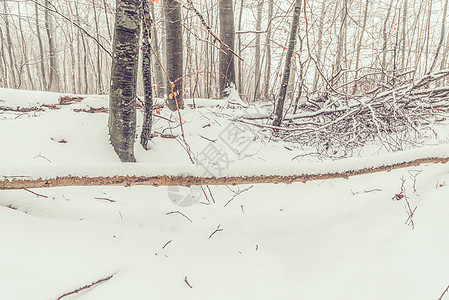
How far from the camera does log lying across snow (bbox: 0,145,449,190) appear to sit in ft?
4.20

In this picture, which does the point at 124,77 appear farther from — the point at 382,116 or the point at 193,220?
the point at 382,116

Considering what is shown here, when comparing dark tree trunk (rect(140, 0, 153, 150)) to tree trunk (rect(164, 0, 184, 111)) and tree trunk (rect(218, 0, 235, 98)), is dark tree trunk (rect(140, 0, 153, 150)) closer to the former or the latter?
tree trunk (rect(164, 0, 184, 111))

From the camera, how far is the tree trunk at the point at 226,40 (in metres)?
4.62

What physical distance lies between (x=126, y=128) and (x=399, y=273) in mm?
2185

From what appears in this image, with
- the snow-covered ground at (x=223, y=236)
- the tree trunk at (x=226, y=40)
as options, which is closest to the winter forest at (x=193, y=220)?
the snow-covered ground at (x=223, y=236)

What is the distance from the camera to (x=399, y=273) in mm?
1110

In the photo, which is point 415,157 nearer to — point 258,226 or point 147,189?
point 258,226

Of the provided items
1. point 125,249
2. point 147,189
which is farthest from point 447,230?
point 147,189

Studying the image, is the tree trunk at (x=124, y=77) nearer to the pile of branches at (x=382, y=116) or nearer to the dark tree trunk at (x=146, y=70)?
the dark tree trunk at (x=146, y=70)

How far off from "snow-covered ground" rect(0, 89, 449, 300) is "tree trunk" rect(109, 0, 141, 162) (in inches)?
9.2

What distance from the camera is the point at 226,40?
15.4 ft

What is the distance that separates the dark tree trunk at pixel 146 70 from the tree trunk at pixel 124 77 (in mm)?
154

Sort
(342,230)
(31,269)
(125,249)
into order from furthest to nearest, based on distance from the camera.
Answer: (342,230), (125,249), (31,269)

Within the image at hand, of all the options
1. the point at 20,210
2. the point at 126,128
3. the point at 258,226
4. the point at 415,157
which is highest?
the point at 126,128
